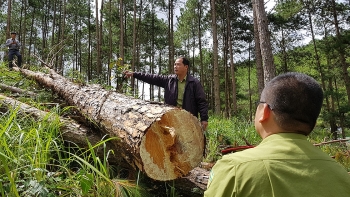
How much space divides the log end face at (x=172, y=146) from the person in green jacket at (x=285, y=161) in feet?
4.66

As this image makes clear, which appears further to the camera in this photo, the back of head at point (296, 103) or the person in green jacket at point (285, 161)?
the back of head at point (296, 103)

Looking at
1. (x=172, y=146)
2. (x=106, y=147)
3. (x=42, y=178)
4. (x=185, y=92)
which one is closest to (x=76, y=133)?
(x=106, y=147)

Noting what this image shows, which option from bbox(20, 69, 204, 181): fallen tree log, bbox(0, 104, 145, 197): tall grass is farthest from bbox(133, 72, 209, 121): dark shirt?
bbox(0, 104, 145, 197): tall grass

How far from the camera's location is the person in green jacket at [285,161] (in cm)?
94

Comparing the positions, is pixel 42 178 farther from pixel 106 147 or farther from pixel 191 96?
pixel 191 96

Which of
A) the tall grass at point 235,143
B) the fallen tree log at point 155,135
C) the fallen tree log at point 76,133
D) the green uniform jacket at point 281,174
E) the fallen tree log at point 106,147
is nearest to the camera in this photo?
the green uniform jacket at point 281,174

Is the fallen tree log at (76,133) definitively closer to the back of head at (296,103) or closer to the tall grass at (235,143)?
the tall grass at (235,143)

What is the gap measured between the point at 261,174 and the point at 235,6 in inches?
754

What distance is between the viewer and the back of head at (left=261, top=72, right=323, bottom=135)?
1111 millimetres

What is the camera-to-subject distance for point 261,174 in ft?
3.11

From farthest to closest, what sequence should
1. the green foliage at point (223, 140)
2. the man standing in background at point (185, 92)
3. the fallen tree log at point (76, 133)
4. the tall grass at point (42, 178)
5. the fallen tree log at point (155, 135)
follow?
the green foliage at point (223, 140) < the man standing in background at point (185, 92) < the fallen tree log at point (76, 133) < the fallen tree log at point (155, 135) < the tall grass at point (42, 178)

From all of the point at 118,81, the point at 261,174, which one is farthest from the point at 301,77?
the point at 118,81

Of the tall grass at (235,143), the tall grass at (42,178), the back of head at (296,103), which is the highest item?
the back of head at (296,103)

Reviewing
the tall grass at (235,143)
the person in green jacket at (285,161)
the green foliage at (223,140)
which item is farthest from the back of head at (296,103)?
the green foliage at (223,140)
